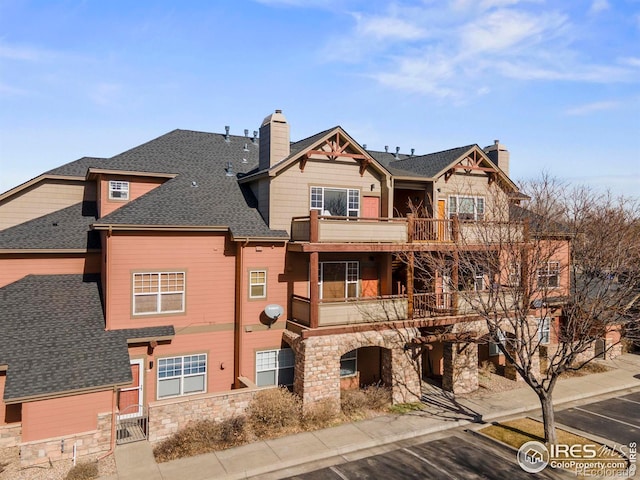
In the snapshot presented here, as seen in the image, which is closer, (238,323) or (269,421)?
(269,421)

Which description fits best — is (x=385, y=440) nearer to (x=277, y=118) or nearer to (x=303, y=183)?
(x=303, y=183)

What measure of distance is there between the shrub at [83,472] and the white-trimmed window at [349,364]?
10.7m

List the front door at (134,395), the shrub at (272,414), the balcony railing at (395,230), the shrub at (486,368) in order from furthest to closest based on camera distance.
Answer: the shrub at (486,368) < the balcony railing at (395,230) < the front door at (134,395) < the shrub at (272,414)

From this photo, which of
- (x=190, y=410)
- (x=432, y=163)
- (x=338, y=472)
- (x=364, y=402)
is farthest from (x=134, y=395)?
(x=432, y=163)

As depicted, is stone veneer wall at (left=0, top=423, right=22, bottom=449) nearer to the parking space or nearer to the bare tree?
the parking space

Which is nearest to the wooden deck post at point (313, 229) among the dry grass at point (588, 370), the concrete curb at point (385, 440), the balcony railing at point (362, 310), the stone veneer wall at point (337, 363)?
the balcony railing at point (362, 310)

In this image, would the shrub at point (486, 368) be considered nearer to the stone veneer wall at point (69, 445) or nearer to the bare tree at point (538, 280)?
the bare tree at point (538, 280)

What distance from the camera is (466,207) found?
24.5m

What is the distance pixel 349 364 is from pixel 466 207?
11.1 m

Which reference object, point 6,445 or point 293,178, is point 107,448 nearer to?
point 6,445

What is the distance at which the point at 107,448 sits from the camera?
45.8 feet

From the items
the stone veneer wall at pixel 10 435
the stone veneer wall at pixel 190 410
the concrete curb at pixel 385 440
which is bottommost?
the concrete curb at pixel 385 440

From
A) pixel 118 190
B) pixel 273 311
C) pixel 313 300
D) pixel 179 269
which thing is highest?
pixel 118 190

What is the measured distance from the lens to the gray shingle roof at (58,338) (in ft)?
44.3
